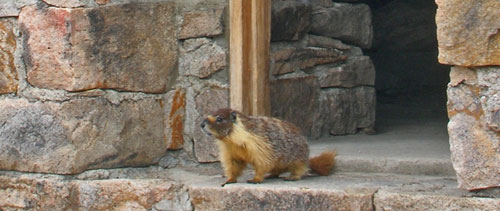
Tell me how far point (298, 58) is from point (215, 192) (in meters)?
1.15

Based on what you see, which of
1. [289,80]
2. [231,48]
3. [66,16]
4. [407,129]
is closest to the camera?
[66,16]

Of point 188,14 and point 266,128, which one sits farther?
point 188,14

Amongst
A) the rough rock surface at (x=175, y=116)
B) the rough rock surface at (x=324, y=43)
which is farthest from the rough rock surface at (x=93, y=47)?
the rough rock surface at (x=324, y=43)

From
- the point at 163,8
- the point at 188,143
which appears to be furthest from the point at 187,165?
the point at 163,8

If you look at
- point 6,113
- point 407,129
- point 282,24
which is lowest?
point 407,129

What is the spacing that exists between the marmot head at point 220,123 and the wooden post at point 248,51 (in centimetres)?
41

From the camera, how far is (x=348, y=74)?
18.8 feet

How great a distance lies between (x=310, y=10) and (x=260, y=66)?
2.25 ft

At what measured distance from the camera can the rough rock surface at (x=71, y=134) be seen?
185 inches

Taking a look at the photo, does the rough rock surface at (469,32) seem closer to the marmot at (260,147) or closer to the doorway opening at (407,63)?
the marmot at (260,147)

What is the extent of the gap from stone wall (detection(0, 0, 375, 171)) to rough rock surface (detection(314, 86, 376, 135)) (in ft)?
0.73

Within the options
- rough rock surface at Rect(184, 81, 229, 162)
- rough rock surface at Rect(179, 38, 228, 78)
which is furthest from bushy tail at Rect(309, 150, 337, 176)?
rough rock surface at Rect(179, 38, 228, 78)

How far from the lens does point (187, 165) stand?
5113 mm

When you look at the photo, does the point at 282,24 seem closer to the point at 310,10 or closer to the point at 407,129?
the point at 310,10
